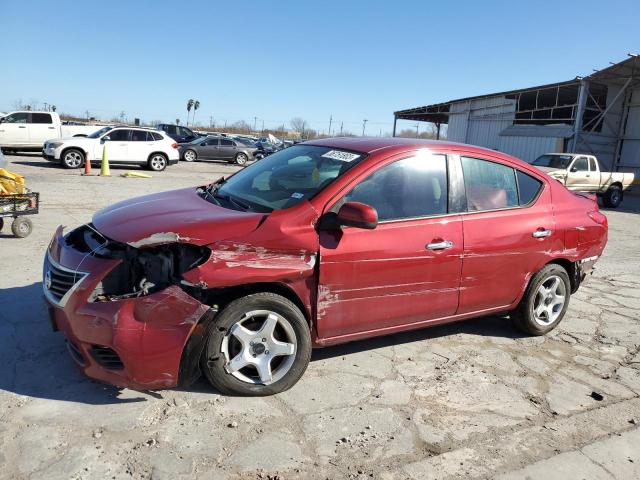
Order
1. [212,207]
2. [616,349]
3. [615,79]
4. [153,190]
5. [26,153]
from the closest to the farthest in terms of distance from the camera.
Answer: [212,207] < [616,349] < [153,190] < [26,153] < [615,79]

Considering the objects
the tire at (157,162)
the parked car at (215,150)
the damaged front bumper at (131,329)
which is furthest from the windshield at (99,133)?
the damaged front bumper at (131,329)

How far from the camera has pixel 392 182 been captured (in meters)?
3.82

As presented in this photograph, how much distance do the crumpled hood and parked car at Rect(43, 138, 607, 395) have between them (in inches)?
0.5

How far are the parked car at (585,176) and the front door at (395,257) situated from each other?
14.8m

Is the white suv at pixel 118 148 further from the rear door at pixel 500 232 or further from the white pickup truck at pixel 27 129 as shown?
the rear door at pixel 500 232

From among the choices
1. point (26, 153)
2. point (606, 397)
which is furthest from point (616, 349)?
point (26, 153)

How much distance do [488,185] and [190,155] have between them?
24.3m

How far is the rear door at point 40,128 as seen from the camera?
67.4 feet

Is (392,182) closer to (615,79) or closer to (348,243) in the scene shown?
(348,243)

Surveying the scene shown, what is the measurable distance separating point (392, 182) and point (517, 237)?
1.26 m

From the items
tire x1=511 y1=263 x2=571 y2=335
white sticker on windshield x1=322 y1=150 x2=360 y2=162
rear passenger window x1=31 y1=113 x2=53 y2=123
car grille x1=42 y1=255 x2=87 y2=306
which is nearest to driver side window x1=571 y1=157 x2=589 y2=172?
tire x1=511 y1=263 x2=571 y2=335

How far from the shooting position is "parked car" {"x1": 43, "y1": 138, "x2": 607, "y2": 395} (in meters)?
3.06

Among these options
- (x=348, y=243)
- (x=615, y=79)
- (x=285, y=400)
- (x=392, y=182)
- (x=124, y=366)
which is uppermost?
(x=615, y=79)

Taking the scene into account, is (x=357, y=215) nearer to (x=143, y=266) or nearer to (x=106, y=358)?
(x=143, y=266)
